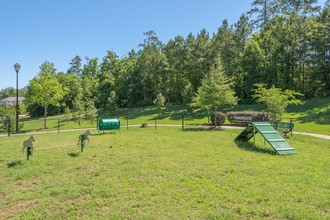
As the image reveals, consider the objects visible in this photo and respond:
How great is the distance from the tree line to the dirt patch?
17.8 metres

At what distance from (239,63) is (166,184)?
30.8m

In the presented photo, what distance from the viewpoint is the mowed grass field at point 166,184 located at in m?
4.17

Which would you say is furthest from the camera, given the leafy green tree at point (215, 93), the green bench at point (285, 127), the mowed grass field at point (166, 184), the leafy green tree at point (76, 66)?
the leafy green tree at point (76, 66)

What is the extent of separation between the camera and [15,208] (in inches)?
177

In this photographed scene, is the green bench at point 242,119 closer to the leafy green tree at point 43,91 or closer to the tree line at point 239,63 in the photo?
the tree line at point 239,63

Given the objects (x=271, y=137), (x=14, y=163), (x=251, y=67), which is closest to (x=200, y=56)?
(x=251, y=67)

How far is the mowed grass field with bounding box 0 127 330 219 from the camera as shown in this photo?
4.17m

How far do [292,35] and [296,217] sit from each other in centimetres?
3149

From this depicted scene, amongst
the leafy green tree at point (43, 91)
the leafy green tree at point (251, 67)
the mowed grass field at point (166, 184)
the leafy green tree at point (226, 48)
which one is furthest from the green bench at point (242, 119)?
the leafy green tree at point (43, 91)

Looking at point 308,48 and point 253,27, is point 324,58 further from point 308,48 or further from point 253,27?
point 253,27

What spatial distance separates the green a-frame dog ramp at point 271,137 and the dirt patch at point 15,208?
7358mm

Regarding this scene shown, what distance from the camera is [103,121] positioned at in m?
14.2

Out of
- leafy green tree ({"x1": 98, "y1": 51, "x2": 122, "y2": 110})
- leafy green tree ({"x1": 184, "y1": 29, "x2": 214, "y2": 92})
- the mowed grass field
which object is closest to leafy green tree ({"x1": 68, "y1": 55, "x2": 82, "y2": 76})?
leafy green tree ({"x1": 98, "y1": 51, "x2": 122, "y2": 110})

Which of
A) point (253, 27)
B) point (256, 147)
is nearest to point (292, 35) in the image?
point (253, 27)
